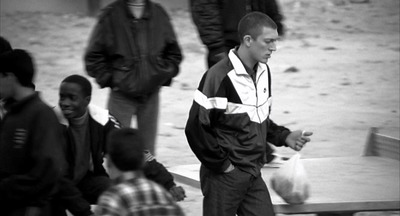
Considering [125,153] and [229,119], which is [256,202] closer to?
[229,119]

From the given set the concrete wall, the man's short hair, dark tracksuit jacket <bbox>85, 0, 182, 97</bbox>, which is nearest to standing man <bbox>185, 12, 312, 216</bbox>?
the man's short hair

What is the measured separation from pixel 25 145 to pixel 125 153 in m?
0.62

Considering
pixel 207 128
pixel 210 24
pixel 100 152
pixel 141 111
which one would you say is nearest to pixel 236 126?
pixel 207 128

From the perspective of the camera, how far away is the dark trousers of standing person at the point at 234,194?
20.4 feet

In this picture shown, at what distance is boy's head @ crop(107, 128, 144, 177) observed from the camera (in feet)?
15.9

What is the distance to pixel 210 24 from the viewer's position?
26.0 feet

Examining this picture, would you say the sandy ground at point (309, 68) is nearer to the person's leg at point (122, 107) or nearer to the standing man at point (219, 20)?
the person's leg at point (122, 107)

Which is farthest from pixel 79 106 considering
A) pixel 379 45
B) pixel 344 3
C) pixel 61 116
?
pixel 344 3

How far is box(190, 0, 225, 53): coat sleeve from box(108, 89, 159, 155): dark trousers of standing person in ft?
1.76

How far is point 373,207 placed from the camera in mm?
6902

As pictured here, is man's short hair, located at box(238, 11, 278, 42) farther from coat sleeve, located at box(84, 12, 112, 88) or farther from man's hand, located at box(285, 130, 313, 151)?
coat sleeve, located at box(84, 12, 112, 88)

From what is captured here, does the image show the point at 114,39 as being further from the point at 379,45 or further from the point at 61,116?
the point at 379,45

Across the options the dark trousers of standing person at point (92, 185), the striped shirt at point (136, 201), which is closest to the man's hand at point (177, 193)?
the dark trousers of standing person at point (92, 185)

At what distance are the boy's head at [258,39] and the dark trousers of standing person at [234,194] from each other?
25.7 inches
